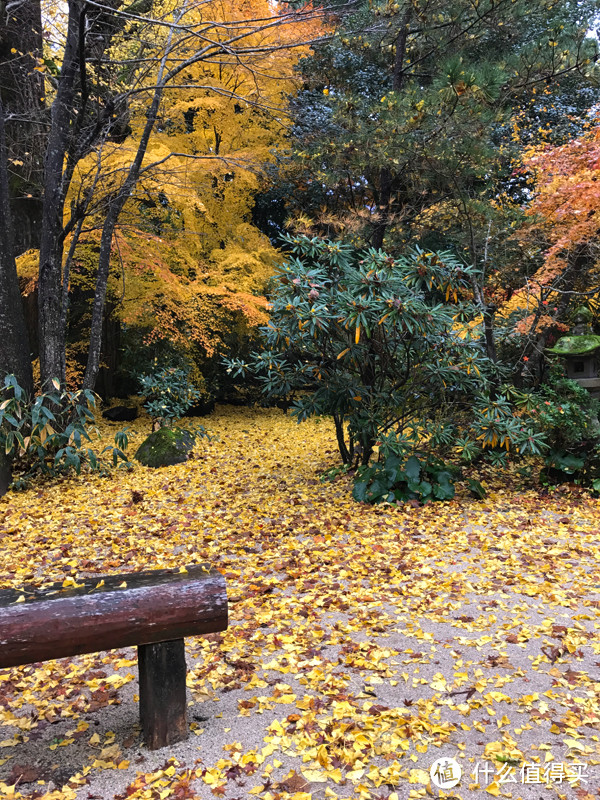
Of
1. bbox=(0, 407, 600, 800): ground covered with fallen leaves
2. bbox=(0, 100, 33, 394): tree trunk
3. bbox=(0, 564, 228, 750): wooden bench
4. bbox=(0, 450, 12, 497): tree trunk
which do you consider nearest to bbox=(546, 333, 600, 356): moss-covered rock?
bbox=(0, 407, 600, 800): ground covered with fallen leaves

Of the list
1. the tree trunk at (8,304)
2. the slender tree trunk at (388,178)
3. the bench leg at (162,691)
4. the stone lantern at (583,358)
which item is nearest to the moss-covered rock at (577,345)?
the stone lantern at (583,358)

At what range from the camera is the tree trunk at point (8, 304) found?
670 centimetres

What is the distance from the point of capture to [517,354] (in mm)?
8305

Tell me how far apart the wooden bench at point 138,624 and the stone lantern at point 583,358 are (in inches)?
214

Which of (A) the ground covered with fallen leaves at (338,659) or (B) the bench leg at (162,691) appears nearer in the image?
(A) the ground covered with fallen leaves at (338,659)

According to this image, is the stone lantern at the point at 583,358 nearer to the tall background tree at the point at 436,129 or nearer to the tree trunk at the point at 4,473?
the tall background tree at the point at 436,129

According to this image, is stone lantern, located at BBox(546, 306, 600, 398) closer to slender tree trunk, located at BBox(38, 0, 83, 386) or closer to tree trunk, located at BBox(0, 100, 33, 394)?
slender tree trunk, located at BBox(38, 0, 83, 386)

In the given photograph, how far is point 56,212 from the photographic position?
695 cm

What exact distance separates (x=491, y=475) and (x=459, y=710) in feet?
14.9

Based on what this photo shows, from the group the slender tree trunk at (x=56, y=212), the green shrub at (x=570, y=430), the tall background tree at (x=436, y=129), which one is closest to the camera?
the green shrub at (x=570, y=430)

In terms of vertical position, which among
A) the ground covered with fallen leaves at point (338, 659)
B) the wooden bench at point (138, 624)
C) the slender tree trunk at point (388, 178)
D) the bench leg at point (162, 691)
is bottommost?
the ground covered with fallen leaves at point (338, 659)

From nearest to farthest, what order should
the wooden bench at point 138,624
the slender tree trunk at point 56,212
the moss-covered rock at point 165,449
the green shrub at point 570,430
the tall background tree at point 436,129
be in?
the wooden bench at point 138,624 → the green shrub at point 570,430 → the slender tree trunk at point 56,212 → the tall background tree at point 436,129 → the moss-covered rock at point 165,449

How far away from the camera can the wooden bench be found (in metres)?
2.23

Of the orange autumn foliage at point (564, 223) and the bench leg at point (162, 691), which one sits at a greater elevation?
the orange autumn foliage at point (564, 223)
